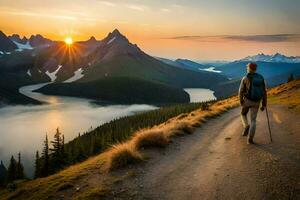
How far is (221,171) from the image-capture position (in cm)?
1364

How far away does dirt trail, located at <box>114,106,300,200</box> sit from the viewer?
11.5m

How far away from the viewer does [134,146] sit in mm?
17797

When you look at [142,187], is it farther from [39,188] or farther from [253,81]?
[253,81]

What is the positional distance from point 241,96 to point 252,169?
534 cm

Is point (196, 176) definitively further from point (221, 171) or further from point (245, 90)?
point (245, 90)

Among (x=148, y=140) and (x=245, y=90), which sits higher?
(x=245, y=90)

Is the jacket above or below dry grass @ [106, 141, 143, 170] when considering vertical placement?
above

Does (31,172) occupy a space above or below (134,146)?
below

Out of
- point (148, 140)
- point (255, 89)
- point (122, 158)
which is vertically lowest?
point (122, 158)

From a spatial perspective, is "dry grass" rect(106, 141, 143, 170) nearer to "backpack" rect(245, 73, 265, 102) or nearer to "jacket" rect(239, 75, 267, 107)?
"jacket" rect(239, 75, 267, 107)

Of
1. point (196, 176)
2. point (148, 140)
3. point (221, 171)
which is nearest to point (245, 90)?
point (148, 140)

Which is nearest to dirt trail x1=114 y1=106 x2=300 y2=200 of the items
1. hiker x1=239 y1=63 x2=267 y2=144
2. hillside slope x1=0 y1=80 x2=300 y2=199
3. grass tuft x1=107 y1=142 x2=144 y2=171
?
hillside slope x1=0 y1=80 x2=300 y2=199

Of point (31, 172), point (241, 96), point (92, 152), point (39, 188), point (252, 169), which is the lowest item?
point (31, 172)

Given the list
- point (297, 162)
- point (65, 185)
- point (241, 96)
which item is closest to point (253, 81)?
point (241, 96)
